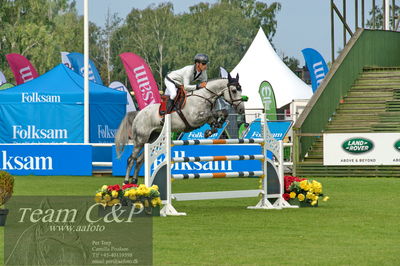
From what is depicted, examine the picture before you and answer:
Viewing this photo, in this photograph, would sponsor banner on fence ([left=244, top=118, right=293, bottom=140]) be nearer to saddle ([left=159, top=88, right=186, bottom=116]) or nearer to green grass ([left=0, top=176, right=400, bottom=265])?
green grass ([left=0, top=176, right=400, bottom=265])

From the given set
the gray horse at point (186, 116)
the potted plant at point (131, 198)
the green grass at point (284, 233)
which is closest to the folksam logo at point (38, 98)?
the gray horse at point (186, 116)

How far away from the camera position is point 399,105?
1184 inches

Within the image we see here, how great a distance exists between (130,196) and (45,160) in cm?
1475

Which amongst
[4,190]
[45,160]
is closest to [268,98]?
[45,160]

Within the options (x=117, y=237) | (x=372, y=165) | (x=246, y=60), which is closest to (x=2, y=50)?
(x=246, y=60)

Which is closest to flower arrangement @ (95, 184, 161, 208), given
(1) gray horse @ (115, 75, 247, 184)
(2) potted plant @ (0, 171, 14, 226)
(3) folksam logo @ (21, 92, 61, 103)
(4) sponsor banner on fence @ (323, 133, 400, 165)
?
(2) potted plant @ (0, 171, 14, 226)

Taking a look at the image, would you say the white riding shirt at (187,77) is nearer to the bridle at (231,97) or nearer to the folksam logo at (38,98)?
the bridle at (231,97)

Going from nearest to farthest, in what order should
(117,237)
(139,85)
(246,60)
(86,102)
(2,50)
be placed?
(117,237), (86,102), (139,85), (246,60), (2,50)

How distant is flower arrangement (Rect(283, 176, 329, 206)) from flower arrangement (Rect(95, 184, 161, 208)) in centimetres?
301

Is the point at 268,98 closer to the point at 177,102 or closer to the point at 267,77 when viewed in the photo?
the point at 267,77

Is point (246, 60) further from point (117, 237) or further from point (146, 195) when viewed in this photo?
point (117, 237)

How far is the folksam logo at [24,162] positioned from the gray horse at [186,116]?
7.61 meters

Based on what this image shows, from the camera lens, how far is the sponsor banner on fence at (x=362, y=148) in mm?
26188

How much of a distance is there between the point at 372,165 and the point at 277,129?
19.9 ft
